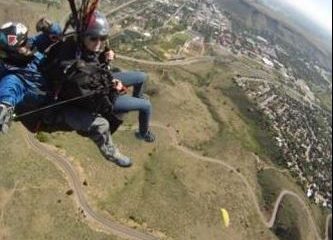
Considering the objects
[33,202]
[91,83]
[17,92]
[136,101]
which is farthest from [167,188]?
[17,92]

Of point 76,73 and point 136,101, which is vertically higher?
point 76,73

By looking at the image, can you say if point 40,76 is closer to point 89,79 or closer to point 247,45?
point 89,79

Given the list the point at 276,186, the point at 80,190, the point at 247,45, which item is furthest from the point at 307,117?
the point at 80,190

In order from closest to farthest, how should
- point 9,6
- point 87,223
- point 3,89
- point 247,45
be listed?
point 3,89 → point 87,223 → point 9,6 → point 247,45

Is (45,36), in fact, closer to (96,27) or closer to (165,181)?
(96,27)

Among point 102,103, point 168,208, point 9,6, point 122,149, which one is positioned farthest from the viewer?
point 9,6

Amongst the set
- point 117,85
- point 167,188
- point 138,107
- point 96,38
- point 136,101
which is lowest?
point 167,188

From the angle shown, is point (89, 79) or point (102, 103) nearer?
point (89, 79)
